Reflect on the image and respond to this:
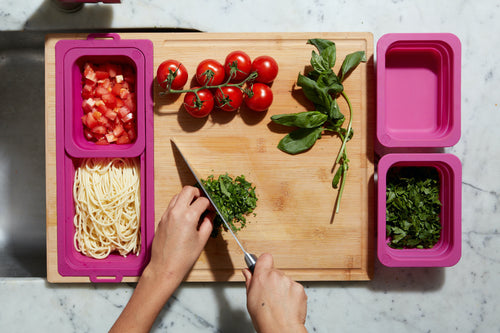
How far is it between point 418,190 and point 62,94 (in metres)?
1.73

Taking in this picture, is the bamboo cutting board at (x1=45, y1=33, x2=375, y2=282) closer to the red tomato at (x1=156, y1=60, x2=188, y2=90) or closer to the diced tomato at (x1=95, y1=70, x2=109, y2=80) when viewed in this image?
the red tomato at (x1=156, y1=60, x2=188, y2=90)

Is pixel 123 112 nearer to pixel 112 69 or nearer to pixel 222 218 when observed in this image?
pixel 112 69

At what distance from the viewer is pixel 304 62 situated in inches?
70.7

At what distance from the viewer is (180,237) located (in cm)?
167

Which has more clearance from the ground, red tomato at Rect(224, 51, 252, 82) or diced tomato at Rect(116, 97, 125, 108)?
red tomato at Rect(224, 51, 252, 82)

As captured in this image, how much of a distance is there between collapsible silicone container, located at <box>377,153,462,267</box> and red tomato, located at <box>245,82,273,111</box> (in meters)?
0.59

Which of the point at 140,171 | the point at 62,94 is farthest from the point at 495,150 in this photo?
the point at 62,94

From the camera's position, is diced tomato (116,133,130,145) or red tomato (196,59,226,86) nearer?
red tomato (196,59,226,86)

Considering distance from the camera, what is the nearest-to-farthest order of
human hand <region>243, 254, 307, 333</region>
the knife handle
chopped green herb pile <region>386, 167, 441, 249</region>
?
human hand <region>243, 254, 307, 333</region> < the knife handle < chopped green herb pile <region>386, 167, 441, 249</region>

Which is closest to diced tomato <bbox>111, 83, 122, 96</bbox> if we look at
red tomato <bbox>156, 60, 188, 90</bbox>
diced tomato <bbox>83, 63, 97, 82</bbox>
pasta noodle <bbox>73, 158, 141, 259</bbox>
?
diced tomato <bbox>83, 63, 97, 82</bbox>

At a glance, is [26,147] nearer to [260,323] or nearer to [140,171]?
[140,171]

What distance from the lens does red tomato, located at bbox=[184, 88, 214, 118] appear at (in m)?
1.69

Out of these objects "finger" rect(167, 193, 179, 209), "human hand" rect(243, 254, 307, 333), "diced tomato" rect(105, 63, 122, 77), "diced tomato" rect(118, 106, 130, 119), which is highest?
"diced tomato" rect(105, 63, 122, 77)

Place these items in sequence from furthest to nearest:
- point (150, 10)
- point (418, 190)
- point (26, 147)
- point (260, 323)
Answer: point (26, 147)
point (150, 10)
point (418, 190)
point (260, 323)
